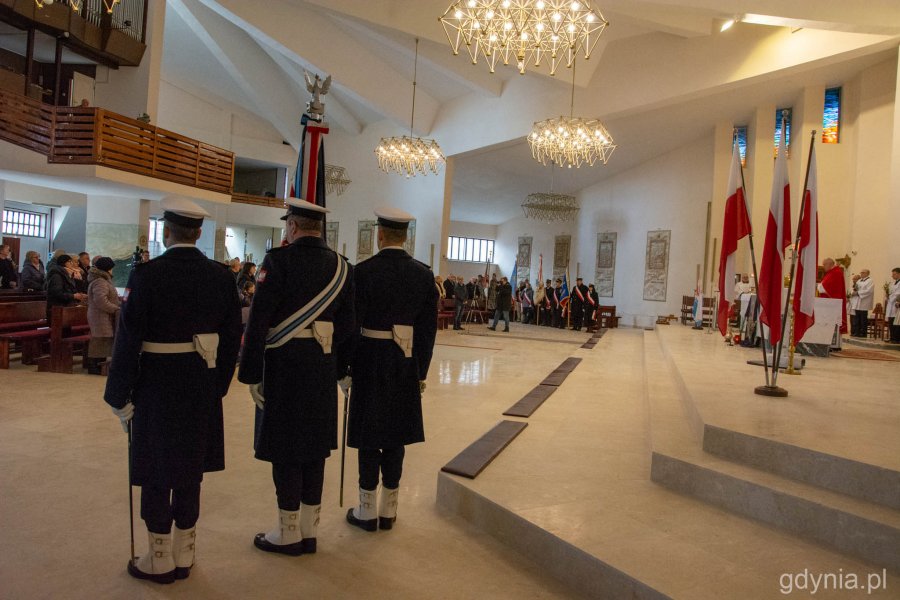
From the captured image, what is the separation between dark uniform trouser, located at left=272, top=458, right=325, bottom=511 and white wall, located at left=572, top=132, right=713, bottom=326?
15.2 metres

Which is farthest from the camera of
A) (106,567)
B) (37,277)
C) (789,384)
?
(37,277)

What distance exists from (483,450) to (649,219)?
15.0m

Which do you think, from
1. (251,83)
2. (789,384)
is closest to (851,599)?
(789,384)

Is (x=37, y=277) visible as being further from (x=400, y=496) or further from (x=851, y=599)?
(x=851, y=599)

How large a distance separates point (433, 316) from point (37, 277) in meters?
9.29

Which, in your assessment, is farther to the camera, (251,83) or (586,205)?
(586,205)

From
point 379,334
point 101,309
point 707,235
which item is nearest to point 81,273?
point 101,309

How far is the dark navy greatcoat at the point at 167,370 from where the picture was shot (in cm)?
230

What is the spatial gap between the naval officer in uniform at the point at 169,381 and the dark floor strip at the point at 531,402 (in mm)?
3203

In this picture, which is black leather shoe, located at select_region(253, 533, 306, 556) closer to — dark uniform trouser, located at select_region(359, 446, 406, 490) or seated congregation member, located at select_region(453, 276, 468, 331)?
dark uniform trouser, located at select_region(359, 446, 406, 490)

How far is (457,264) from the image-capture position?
24.1 m

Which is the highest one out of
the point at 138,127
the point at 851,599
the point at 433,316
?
the point at 138,127

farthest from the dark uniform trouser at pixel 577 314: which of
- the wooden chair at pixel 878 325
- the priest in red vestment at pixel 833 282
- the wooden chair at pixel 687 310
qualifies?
the priest in red vestment at pixel 833 282

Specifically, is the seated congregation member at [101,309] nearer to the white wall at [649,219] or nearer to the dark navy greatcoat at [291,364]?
the dark navy greatcoat at [291,364]
